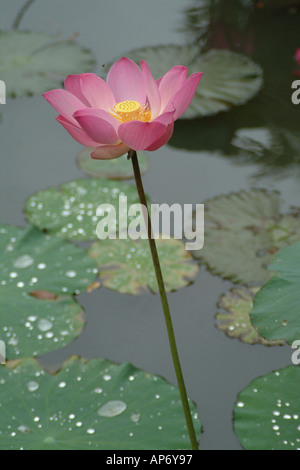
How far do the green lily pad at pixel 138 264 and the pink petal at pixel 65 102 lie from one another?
0.63m

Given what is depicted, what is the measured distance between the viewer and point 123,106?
2.73 feet

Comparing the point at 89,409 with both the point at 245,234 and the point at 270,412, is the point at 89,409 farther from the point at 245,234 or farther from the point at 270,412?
the point at 245,234

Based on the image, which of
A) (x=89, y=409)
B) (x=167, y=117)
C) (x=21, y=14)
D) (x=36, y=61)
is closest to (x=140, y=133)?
(x=167, y=117)

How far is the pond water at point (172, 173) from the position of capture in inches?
46.9

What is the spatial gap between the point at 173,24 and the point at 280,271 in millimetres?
1582

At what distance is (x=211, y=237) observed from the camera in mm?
1447

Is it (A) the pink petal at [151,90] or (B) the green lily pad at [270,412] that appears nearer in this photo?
(A) the pink petal at [151,90]

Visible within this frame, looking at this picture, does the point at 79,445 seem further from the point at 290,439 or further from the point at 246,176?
the point at 246,176

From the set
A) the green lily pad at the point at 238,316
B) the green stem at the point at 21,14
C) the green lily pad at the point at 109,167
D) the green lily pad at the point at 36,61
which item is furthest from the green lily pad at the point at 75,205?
the green stem at the point at 21,14

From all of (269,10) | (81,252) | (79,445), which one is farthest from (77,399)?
(269,10)

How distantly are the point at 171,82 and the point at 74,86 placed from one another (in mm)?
148

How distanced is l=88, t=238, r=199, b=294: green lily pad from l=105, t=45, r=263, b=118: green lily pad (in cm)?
62

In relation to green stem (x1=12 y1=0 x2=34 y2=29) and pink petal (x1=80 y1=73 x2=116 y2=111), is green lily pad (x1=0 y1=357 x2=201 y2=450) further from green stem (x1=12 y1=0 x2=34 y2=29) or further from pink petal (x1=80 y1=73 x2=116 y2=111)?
green stem (x1=12 y1=0 x2=34 y2=29)

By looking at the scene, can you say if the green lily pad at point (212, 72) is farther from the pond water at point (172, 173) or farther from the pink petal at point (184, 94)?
the pink petal at point (184, 94)
